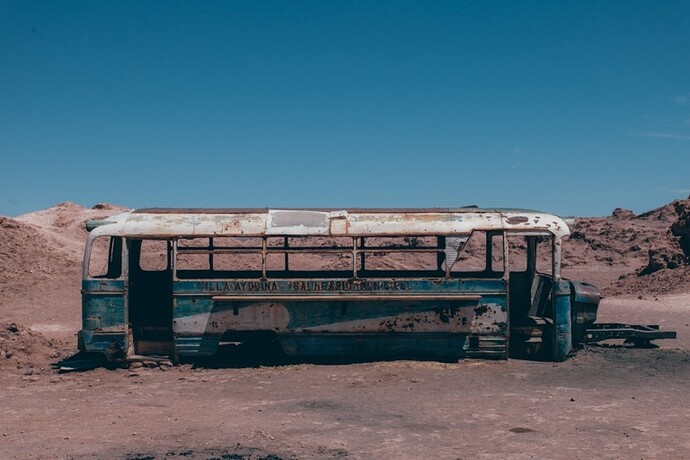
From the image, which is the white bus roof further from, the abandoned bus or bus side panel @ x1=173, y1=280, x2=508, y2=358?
bus side panel @ x1=173, y1=280, x2=508, y2=358

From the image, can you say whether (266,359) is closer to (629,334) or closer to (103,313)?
(103,313)

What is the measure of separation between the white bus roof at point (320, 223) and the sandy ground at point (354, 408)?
230 cm

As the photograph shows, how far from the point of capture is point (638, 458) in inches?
277

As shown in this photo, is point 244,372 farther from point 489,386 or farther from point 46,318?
point 46,318

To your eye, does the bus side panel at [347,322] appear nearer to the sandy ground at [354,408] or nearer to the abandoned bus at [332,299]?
the abandoned bus at [332,299]

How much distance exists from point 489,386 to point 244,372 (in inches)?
160

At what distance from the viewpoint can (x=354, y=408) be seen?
9297 mm

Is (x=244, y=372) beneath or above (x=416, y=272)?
beneath

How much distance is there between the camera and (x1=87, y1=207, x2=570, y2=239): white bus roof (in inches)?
462

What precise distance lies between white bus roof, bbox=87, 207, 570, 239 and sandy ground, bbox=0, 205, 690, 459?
230 cm

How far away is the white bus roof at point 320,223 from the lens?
38.5 feet

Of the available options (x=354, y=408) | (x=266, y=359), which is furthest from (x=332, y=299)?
(x=354, y=408)

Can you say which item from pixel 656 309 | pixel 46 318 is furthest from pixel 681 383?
pixel 46 318

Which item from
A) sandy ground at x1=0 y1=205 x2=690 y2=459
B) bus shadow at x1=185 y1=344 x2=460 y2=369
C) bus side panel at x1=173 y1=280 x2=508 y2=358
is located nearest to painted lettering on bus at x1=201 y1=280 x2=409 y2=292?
bus side panel at x1=173 y1=280 x2=508 y2=358
